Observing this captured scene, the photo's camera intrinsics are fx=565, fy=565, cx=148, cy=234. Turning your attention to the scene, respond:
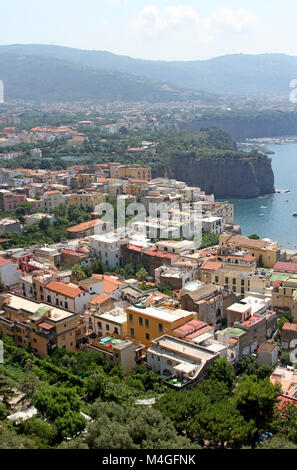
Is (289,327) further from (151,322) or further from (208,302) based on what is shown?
(151,322)

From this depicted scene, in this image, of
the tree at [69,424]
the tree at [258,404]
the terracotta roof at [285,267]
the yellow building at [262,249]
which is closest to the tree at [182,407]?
the tree at [258,404]

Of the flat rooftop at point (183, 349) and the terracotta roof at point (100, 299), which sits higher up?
the terracotta roof at point (100, 299)

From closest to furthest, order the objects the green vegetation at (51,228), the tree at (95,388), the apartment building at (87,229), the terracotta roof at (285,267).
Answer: the tree at (95,388) < the terracotta roof at (285,267) < the green vegetation at (51,228) < the apartment building at (87,229)

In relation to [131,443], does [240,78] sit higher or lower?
higher

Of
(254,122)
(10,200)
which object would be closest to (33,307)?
(10,200)

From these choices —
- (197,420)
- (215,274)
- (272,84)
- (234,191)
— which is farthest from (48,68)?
(197,420)

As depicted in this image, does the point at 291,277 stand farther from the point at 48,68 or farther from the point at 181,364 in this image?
the point at 48,68

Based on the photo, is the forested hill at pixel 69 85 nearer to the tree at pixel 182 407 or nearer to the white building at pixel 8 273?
the white building at pixel 8 273
